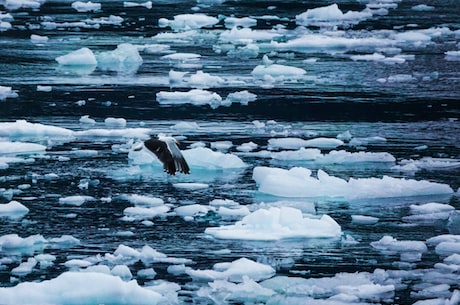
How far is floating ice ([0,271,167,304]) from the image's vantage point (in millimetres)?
7176

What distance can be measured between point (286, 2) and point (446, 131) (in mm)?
11711

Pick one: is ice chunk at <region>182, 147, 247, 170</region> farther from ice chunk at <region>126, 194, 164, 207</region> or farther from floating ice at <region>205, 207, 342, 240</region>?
floating ice at <region>205, 207, 342, 240</region>

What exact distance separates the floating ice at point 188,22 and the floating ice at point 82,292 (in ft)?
42.2

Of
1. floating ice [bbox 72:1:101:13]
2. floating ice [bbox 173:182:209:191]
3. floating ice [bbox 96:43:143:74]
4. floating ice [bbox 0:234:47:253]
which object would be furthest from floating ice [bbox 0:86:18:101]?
floating ice [bbox 72:1:101:13]

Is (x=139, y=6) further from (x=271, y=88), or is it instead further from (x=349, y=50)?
(x=271, y=88)

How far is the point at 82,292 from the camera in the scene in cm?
720

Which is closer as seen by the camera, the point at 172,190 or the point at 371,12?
the point at 172,190

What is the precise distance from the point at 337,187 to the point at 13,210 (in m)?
2.55

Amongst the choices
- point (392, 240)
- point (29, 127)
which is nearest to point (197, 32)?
point (29, 127)

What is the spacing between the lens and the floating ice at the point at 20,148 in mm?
11273

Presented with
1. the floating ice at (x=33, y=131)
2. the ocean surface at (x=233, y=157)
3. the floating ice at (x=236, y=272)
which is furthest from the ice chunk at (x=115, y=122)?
the floating ice at (x=236, y=272)

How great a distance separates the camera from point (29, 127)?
39.3 ft

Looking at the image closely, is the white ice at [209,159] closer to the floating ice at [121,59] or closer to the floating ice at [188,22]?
the floating ice at [121,59]

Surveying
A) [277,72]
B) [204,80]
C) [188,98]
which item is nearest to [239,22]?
[277,72]
